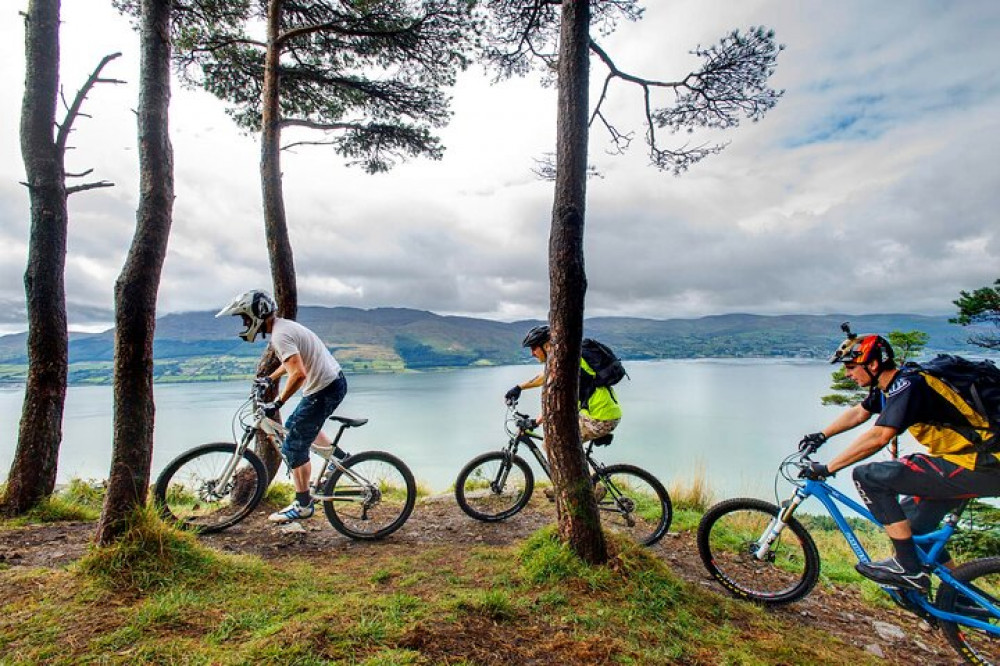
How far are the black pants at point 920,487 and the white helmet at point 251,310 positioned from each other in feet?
17.7

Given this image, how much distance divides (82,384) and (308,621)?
16126cm

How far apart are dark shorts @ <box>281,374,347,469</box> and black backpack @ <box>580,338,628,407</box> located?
2.70 m

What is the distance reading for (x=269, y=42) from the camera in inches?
250

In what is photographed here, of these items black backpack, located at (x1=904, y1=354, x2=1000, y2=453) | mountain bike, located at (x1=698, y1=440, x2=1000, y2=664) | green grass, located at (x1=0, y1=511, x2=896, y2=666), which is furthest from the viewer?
mountain bike, located at (x1=698, y1=440, x2=1000, y2=664)

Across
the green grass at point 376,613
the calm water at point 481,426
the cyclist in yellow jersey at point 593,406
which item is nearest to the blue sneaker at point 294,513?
the green grass at point 376,613

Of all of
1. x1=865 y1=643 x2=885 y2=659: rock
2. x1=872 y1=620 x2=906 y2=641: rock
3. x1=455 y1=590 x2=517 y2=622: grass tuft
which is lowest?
x1=872 y1=620 x2=906 y2=641: rock

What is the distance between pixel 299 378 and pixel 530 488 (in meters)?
2.99

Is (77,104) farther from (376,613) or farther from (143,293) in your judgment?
(376,613)

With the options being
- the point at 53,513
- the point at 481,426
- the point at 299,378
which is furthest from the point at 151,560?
the point at 481,426

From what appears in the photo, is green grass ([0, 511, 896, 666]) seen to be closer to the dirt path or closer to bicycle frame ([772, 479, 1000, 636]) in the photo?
the dirt path

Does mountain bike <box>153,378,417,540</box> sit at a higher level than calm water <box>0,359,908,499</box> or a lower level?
higher

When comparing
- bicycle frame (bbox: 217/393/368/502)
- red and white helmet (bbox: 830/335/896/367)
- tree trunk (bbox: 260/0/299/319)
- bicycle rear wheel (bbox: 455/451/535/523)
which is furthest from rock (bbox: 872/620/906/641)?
tree trunk (bbox: 260/0/299/319)

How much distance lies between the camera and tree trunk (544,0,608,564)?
3.73 meters

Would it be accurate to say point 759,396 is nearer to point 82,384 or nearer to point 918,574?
point 918,574
